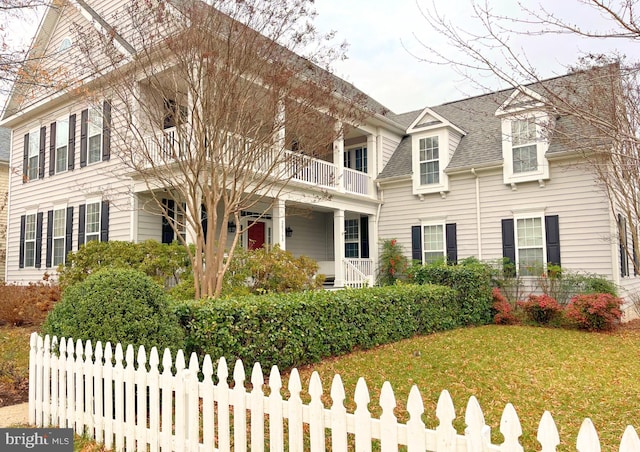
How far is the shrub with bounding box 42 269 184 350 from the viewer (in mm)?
4387

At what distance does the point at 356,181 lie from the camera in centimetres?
1555

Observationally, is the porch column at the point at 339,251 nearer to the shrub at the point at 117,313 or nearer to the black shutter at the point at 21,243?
the shrub at the point at 117,313

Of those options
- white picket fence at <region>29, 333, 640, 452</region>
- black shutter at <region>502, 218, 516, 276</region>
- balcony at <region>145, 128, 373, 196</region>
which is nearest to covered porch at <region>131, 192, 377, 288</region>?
balcony at <region>145, 128, 373, 196</region>

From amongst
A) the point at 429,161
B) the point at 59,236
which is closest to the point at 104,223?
the point at 59,236

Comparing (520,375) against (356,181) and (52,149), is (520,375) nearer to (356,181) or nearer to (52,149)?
(356,181)

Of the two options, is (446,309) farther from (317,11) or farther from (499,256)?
(317,11)

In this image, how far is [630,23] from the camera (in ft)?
10.3

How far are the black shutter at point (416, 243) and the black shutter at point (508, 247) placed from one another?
9.12 feet

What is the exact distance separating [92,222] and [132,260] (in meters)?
4.31

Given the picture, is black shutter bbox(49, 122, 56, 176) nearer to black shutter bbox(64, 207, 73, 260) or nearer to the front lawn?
black shutter bbox(64, 207, 73, 260)

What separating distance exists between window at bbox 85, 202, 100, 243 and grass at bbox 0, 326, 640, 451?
383 cm

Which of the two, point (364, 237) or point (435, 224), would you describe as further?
point (364, 237)

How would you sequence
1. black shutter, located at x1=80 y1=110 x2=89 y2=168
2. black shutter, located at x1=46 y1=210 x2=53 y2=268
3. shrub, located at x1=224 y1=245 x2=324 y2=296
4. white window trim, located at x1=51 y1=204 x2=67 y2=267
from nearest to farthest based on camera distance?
1. shrub, located at x1=224 y1=245 x2=324 y2=296
2. black shutter, located at x1=80 y1=110 x2=89 y2=168
3. white window trim, located at x1=51 y1=204 x2=67 y2=267
4. black shutter, located at x1=46 y1=210 x2=53 y2=268

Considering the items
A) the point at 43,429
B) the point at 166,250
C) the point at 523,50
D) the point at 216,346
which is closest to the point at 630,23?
the point at 523,50
